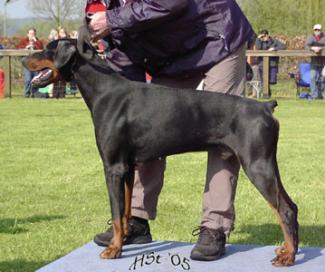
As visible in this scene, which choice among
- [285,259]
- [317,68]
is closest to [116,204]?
[285,259]

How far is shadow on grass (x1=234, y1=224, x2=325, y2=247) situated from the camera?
19.0ft

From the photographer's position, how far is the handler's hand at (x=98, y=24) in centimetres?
446

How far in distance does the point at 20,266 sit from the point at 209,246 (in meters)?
1.41

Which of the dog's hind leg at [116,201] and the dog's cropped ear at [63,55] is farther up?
the dog's cropped ear at [63,55]

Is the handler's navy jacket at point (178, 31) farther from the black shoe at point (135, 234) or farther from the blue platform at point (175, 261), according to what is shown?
the blue platform at point (175, 261)

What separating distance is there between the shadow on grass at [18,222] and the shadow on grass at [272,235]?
5.49ft

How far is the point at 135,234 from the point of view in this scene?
16.5 feet

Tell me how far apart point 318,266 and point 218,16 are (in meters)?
1.63

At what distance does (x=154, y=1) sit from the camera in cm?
440

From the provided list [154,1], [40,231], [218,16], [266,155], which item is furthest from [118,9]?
[40,231]

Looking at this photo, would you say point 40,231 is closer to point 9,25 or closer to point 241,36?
point 241,36

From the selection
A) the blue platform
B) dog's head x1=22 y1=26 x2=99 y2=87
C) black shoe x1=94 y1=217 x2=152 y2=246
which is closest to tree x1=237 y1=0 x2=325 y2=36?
black shoe x1=94 y1=217 x2=152 y2=246

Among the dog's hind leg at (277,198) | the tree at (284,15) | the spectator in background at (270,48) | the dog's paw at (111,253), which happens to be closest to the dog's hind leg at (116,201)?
the dog's paw at (111,253)

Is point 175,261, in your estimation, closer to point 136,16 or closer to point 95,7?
point 136,16
